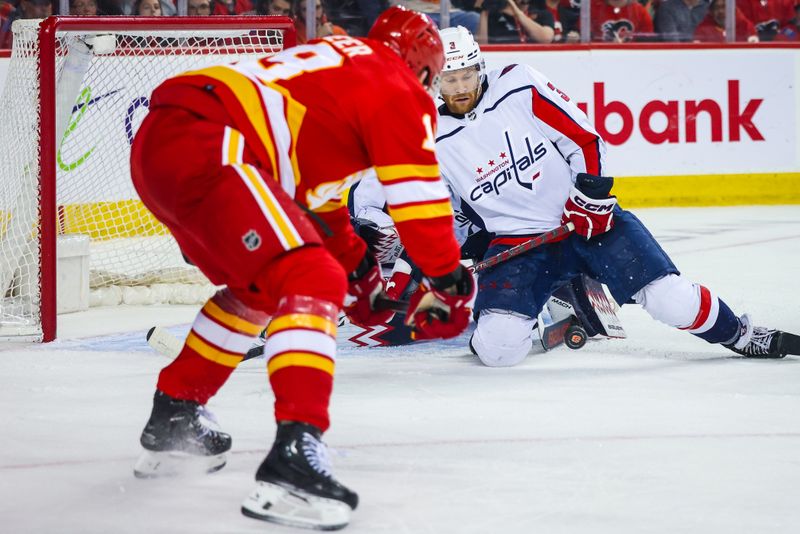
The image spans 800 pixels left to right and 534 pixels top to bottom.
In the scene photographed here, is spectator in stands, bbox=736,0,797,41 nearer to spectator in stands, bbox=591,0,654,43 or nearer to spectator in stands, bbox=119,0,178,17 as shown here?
spectator in stands, bbox=591,0,654,43

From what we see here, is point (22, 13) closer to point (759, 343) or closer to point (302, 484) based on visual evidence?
point (759, 343)

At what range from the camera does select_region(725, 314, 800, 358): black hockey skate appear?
327cm

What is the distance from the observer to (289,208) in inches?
78.4

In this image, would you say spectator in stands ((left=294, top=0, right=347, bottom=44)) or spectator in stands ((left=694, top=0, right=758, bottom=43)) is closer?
spectator in stands ((left=294, top=0, right=347, bottom=44))

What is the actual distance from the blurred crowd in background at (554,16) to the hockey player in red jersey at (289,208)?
12.9 feet

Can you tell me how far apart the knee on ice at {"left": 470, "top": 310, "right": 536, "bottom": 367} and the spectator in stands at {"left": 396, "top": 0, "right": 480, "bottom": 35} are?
3.42m

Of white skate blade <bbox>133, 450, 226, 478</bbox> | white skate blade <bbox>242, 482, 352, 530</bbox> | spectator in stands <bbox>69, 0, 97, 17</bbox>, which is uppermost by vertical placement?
spectator in stands <bbox>69, 0, 97, 17</bbox>

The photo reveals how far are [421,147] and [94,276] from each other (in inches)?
107

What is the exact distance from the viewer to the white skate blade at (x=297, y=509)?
191cm

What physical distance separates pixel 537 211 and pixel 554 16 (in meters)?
3.41

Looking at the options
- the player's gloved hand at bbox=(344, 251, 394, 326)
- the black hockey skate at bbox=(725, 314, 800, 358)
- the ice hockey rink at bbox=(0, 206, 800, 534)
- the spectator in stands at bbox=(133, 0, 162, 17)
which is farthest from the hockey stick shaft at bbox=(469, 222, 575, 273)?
the spectator in stands at bbox=(133, 0, 162, 17)

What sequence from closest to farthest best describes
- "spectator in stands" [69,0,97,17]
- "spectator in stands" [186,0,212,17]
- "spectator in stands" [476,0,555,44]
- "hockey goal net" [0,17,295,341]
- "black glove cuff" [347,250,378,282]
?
"black glove cuff" [347,250,378,282] → "hockey goal net" [0,17,295,341] → "spectator in stands" [69,0,97,17] → "spectator in stands" [186,0,212,17] → "spectator in stands" [476,0,555,44]

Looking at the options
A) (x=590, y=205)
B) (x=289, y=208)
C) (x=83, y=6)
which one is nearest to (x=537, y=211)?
(x=590, y=205)

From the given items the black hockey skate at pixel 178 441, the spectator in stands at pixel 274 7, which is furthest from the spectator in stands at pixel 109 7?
the black hockey skate at pixel 178 441
